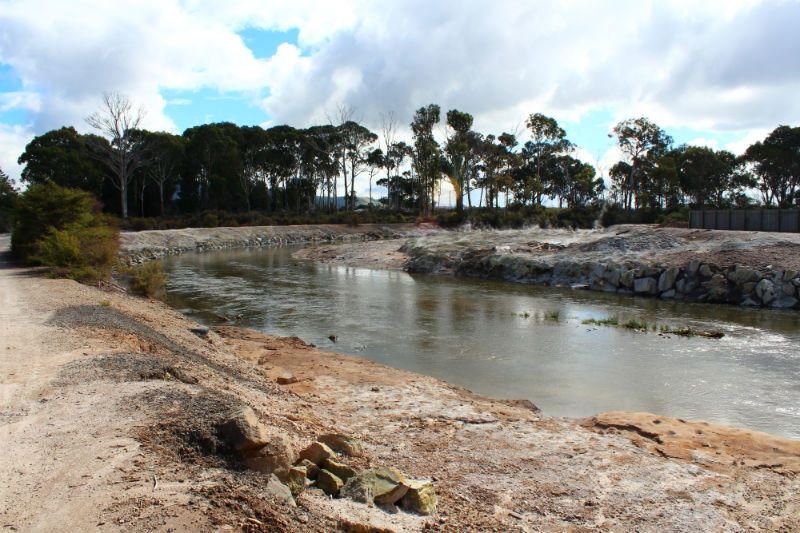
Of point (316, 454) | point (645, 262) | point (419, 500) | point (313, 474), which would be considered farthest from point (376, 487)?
point (645, 262)

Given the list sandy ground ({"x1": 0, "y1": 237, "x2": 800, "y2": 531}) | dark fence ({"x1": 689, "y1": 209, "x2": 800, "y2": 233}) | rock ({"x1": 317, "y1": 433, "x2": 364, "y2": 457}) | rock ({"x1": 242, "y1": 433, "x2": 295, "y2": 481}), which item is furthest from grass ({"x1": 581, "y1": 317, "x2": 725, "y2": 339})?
dark fence ({"x1": 689, "y1": 209, "x2": 800, "y2": 233})

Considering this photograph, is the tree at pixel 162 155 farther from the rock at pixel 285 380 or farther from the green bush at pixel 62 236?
the rock at pixel 285 380

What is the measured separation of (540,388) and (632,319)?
842 centimetres

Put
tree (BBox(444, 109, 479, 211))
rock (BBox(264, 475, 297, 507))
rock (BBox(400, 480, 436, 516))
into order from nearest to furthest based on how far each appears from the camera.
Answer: rock (BBox(264, 475, 297, 507)) → rock (BBox(400, 480, 436, 516)) → tree (BBox(444, 109, 479, 211))

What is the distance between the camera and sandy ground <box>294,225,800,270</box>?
23453 millimetres

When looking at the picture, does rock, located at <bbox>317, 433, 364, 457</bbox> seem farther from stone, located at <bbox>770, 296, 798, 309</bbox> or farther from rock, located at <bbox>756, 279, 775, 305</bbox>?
rock, located at <bbox>756, 279, 775, 305</bbox>

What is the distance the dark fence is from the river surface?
12.6m

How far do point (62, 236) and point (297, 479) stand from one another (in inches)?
752

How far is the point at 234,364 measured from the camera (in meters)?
10.6

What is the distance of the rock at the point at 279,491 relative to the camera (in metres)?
4.72

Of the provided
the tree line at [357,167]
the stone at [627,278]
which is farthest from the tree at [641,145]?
the stone at [627,278]

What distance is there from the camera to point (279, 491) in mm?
4820

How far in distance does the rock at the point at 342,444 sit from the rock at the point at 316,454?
1.67ft

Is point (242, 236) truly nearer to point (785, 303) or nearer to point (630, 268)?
point (630, 268)
